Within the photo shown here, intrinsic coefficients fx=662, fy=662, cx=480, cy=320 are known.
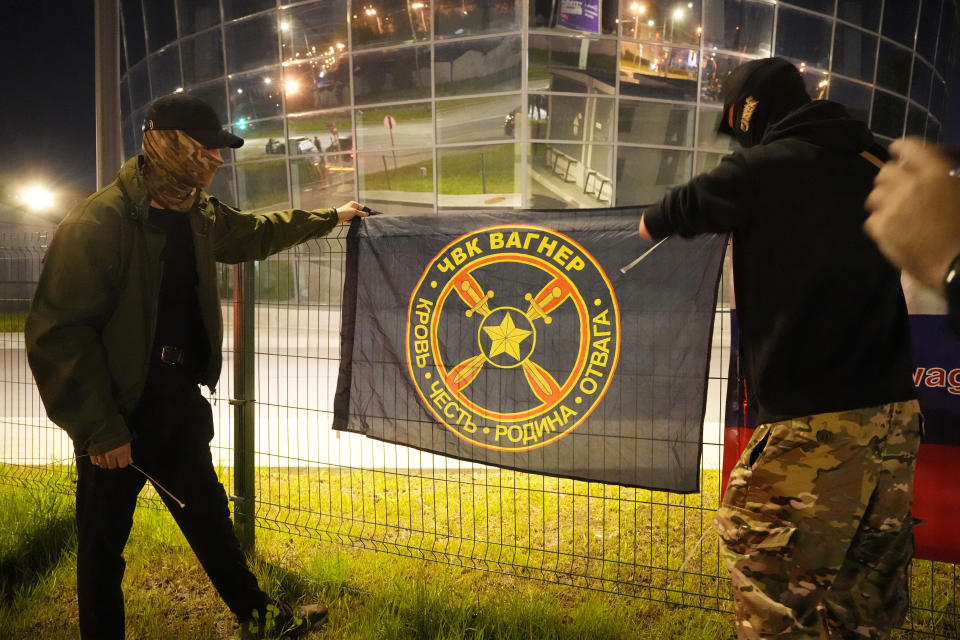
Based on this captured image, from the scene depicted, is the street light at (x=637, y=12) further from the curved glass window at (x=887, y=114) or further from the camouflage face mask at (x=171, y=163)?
the camouflage face mask at (x=171, y=163)

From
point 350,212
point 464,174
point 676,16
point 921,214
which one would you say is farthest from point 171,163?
point 676,16

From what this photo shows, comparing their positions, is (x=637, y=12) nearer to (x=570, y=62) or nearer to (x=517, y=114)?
(x=570, y=62)

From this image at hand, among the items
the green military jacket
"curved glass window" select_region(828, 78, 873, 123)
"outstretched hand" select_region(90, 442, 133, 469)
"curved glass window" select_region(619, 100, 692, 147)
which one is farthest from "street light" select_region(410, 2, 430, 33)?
"outstretched hand" select_region(90, 442, 133, 469)

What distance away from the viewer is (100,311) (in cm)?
234

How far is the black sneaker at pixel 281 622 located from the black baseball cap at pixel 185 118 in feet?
6.33

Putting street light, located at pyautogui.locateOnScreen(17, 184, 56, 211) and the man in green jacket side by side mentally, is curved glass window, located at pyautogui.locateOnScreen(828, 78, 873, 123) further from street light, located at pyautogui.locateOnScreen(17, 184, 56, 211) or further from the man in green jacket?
street light, located at pyautogui.locateOnScreen(17, 184, 56, 211)

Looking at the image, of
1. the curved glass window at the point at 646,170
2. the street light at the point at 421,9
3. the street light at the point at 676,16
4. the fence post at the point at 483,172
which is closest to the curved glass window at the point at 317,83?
the street light at the point at 421,9

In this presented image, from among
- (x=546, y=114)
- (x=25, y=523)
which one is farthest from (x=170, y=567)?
(x=546, y=114)

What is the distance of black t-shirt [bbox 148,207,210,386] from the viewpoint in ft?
8.48

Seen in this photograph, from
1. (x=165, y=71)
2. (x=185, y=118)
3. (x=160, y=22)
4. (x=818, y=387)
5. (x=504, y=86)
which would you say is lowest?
(x=818, y=387)

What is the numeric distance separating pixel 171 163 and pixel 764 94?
215 centimetres

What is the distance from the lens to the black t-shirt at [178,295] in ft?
8.48

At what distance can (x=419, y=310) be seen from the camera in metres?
3.22

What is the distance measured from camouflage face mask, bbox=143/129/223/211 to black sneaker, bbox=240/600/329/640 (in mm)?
1731
